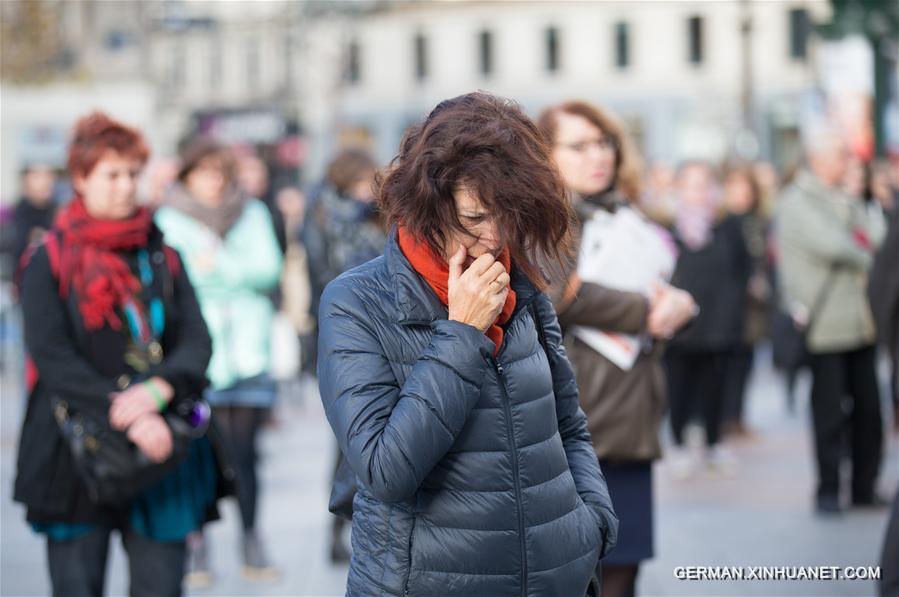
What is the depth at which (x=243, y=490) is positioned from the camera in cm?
764

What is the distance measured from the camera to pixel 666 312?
538 cm

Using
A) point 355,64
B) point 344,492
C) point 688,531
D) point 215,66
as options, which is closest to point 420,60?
point 355,64

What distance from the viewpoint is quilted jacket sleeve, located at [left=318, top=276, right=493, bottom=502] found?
315cm

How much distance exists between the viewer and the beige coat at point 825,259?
8.84 m

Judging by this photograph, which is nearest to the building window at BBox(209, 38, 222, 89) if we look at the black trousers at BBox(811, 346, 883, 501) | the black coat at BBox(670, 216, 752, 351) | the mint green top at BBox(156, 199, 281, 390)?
the black coat at BBox(670, 216, 752, 351)

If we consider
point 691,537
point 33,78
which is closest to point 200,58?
point 33,78

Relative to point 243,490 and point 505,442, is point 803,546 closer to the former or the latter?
point 243,490

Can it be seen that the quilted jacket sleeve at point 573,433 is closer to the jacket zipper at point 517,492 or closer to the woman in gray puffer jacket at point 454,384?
the woman in gray puffer jacket at point 454,384

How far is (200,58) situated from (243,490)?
244ft

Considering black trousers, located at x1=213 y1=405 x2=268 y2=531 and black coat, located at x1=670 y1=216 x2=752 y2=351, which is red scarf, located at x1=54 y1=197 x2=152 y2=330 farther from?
black coat, located at x1=670 y1=216 x2=752 y2=351

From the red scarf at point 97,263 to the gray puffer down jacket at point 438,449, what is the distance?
1.83m

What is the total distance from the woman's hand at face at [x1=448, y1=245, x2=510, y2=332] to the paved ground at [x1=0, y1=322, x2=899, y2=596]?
153 inches

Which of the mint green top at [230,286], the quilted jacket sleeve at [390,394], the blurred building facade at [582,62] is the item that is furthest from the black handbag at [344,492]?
the blurred building facade at [582,62]

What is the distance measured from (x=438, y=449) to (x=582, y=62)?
6844 cm
